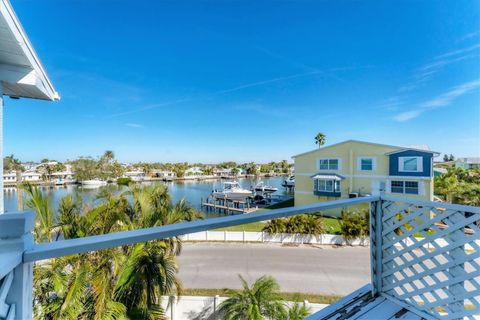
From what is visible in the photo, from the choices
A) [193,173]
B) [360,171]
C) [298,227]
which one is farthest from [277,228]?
[193,173]

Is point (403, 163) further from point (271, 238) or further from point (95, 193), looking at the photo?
point (95, 193)

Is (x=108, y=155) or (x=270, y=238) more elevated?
(x=108, y=155)

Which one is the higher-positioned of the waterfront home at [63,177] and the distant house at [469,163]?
the distant house at [469,163]

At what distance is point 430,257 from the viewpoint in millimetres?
1584

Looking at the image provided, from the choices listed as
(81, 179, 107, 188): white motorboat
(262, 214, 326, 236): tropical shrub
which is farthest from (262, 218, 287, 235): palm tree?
(81, 179, 107, 188): white motorboat

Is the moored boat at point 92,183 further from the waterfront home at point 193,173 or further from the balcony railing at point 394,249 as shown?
the balcony railing at point 394,249

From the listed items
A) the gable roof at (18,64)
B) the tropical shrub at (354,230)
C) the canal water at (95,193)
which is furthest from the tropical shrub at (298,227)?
the gable roof at (18,64)

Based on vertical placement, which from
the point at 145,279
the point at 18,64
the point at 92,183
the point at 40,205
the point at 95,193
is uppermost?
the point at 18,64

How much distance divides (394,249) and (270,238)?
8.67 meters

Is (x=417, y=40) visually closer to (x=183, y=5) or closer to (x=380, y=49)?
(x=380, y=49)

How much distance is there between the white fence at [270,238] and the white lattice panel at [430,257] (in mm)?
8532

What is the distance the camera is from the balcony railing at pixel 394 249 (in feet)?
2.05

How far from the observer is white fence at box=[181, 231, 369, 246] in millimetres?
9852

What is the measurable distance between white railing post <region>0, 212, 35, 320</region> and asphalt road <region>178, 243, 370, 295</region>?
6343mm
